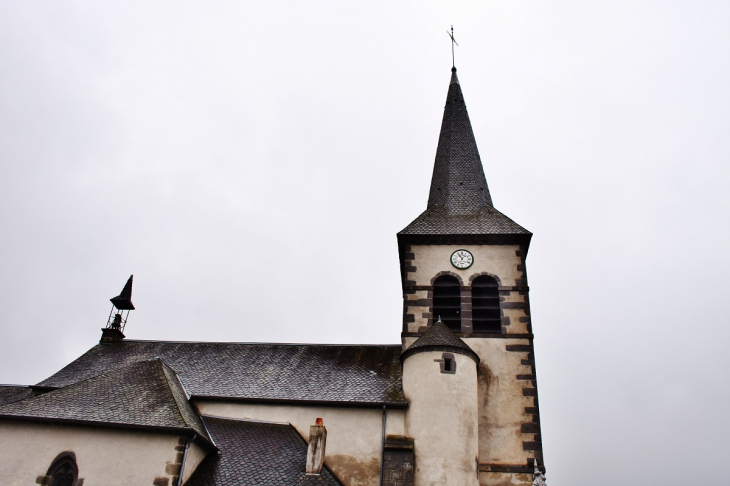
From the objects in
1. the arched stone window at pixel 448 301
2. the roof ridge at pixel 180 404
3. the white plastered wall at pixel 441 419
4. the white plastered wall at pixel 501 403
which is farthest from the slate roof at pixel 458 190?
the roof ridge at pixel 180 404

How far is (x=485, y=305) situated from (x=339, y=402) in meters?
6.29

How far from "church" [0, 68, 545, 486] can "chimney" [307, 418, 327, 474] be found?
0.12ft

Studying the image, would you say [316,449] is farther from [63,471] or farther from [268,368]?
[63,471]

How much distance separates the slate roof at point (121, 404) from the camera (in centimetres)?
1433

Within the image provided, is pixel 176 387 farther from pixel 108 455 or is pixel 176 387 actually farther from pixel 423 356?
pixel 423 356

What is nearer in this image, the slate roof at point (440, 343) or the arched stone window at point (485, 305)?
the slate roof at point (440, 343)

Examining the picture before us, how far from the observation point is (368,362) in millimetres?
19250

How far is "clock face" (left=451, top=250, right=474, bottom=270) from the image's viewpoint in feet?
66.9

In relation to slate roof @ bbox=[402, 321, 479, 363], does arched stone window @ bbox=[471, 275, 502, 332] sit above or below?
above

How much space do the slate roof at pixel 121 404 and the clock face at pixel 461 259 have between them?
10.2 meters

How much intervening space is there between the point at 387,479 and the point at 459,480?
75.0 inches

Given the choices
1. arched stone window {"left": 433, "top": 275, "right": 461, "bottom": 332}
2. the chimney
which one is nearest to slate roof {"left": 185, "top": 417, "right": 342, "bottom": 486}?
the chimney

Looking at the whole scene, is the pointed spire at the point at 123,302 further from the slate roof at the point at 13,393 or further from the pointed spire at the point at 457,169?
the pointed spire at the point at 457,169

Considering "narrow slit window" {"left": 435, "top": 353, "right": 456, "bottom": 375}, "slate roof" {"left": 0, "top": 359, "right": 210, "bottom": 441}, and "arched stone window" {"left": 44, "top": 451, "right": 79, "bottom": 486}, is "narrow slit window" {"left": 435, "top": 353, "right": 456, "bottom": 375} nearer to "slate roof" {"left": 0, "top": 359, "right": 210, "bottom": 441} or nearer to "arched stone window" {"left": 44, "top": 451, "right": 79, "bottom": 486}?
"slate roof" {"left": 0, "top": 359, "right": 210, "bottom": 441}
